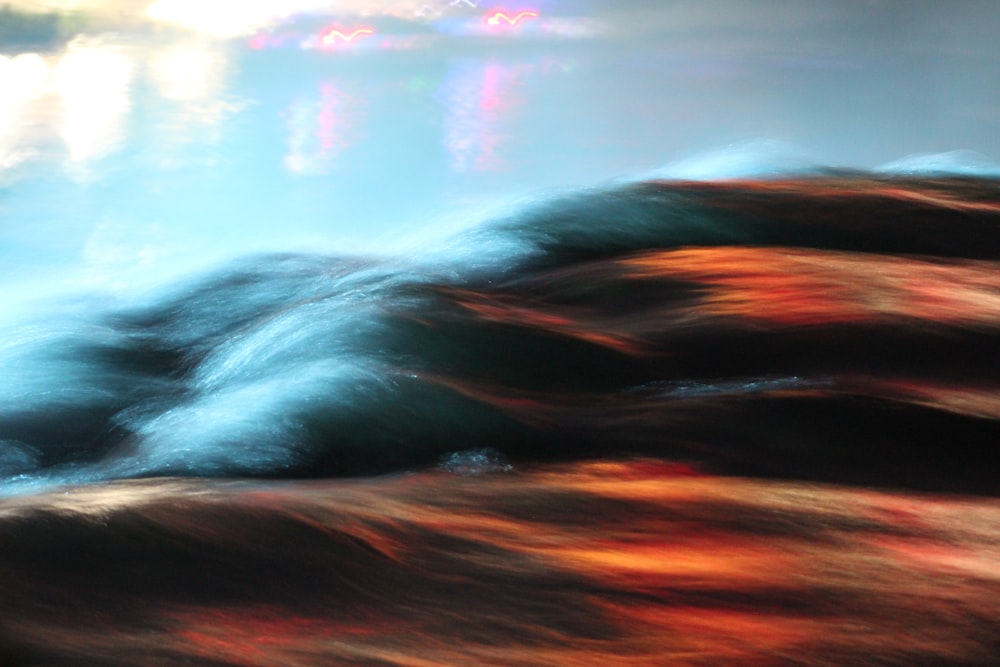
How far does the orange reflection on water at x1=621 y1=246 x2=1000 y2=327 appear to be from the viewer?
2.21 metres

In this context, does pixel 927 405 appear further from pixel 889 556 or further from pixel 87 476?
pixel 87 476

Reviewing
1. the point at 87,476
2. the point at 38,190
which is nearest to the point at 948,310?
the point at 87,476

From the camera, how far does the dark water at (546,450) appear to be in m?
1.06

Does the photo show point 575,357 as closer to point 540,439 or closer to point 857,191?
point 540,439

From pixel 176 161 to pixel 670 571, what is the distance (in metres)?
8.94

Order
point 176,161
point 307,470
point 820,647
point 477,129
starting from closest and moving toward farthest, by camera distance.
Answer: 1. point 820,647
2. point 307,470
3. point 176,161
4. point 477,129

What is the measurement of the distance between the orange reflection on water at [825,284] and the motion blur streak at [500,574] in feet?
2.45

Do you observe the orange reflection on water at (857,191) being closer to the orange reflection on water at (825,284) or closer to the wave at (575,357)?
the wave at (575,357)

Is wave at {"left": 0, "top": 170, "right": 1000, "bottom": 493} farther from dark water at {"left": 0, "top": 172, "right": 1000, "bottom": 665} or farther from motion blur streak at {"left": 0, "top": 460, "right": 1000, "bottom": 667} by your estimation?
motion blur streak at {"left": 0, "top": 460, "right": 1000, "bottom": 667}

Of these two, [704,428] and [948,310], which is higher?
[948,310]

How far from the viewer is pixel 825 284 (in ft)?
7.84

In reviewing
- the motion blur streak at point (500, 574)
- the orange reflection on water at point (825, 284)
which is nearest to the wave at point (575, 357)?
the orange reflection on water at point (825, 284)

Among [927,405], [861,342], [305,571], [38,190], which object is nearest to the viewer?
[305,571]

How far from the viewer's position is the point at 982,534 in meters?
1.38
